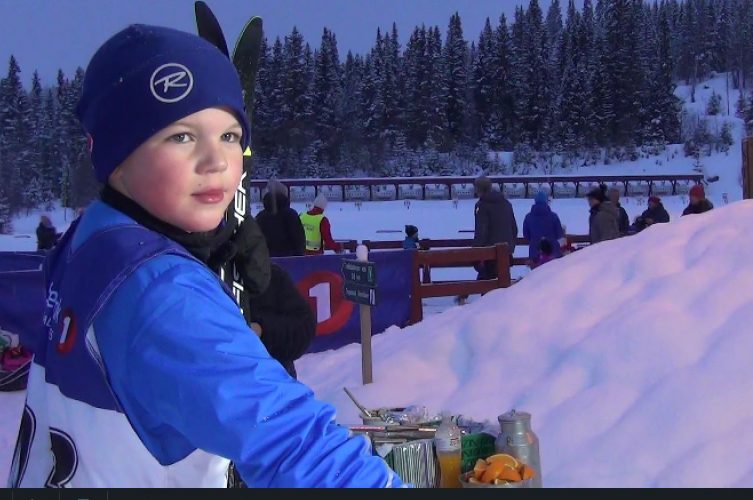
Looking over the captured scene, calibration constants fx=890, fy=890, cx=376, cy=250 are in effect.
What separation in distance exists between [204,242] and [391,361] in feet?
17.2

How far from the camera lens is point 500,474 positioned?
2.68 m

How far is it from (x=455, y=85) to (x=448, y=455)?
4858cm

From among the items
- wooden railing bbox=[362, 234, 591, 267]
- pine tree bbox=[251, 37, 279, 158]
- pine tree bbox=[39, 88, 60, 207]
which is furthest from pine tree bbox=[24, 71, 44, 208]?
wooden railing bbox=[362, 234, 591, 267]

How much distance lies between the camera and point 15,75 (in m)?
43.4

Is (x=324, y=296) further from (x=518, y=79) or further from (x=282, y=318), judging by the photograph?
(x=518, y=79)

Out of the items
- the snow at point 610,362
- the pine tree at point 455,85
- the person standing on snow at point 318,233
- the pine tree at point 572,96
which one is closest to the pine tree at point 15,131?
the pine tree at point 455,85

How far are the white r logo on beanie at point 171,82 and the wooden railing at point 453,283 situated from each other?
767cm

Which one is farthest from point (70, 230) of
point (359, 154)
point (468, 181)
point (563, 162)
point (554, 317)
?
point (563, 162)

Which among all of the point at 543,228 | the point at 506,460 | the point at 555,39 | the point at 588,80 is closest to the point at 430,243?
the point at 543,228

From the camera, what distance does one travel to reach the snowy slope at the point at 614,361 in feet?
13.9

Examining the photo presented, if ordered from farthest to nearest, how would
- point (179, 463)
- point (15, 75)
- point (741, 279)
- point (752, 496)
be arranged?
point (15, 75) → point (741, 279) → point (752, 496) → point (179, 463)

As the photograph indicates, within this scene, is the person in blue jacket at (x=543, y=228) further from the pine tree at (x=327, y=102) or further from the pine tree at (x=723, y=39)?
the pine tree at (x=723, y=39)

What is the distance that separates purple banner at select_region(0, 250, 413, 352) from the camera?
25.7 feet

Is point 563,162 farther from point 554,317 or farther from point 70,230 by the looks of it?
point 70,230
